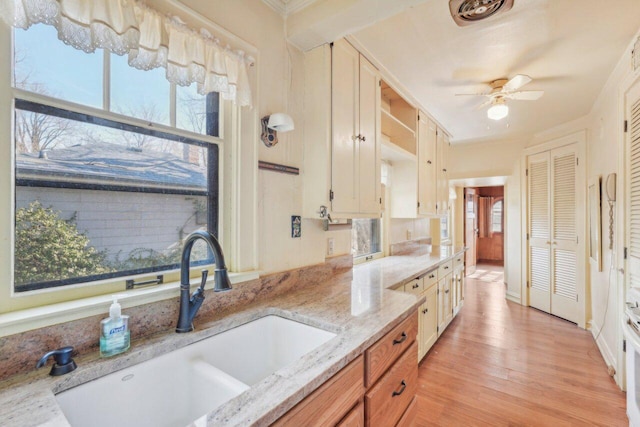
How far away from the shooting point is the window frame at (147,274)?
0.83 metres

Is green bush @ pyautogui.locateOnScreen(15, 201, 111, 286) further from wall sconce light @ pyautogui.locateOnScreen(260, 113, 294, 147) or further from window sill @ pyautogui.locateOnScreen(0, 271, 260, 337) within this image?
wall sconce light @ pyautogui.locateOnScreen(260, 113, 294, 147)

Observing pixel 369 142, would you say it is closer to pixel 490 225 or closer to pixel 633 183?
pixel 633 183

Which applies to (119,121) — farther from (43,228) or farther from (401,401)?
(401,401)

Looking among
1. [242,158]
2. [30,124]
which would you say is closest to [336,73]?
[242,158]

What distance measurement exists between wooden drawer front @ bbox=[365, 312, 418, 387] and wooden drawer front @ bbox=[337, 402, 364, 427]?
88mm

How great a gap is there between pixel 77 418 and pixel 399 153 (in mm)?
2842

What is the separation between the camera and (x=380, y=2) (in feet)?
4.46

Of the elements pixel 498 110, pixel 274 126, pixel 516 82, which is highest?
pixel 516 82

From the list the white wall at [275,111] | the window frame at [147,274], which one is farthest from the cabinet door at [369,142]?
the window frame at [147,274]

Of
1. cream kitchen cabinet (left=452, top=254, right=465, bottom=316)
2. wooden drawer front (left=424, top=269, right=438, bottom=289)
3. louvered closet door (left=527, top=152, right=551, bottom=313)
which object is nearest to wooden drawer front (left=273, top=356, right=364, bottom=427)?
wooden drawer front (left=424, top=269, right=438, bottom=289)

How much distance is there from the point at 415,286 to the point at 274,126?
170 centimetres

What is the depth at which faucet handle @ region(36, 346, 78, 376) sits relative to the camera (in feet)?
2.57

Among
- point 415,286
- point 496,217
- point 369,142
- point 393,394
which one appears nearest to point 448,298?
point 415,286

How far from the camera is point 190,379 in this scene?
1020 millimetres
